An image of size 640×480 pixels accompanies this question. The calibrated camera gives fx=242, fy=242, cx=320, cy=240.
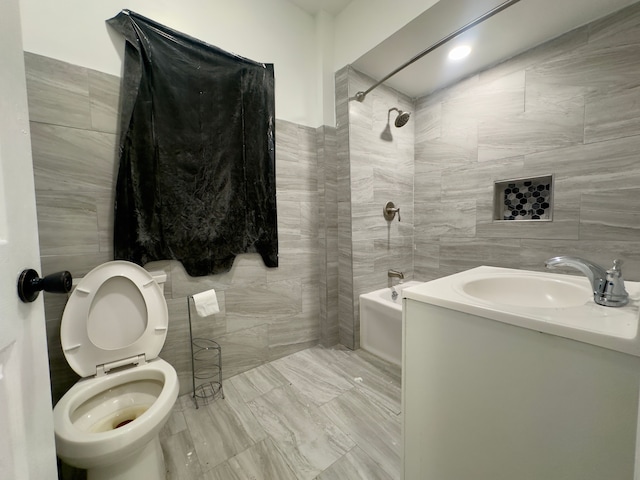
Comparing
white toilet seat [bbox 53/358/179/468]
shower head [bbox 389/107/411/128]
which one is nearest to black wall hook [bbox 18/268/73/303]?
white toilet seat [bbox 53/358/179/468]

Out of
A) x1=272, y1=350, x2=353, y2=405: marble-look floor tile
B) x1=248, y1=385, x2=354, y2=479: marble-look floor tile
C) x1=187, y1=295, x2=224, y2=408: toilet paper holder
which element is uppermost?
x1=187, y1=295, x2=224, y2=408: toilet paper holder

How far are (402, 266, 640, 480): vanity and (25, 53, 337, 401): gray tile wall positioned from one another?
1166 millimetres

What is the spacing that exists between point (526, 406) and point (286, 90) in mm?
2158

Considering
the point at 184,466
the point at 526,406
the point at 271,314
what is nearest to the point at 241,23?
the point at 271,314

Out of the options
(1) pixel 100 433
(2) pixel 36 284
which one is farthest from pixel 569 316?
(1) pixel 100 433

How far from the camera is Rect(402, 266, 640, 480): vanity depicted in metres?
0.53

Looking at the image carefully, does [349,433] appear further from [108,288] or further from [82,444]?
[108,288]

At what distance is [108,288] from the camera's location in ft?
3.82

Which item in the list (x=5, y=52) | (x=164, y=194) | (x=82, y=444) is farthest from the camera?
(x=164, y=194)

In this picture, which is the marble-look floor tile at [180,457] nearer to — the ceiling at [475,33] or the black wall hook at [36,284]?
the black wall hook at [36,284]

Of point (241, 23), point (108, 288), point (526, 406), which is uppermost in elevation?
point (241, 23)

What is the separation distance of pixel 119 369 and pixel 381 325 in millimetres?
1595

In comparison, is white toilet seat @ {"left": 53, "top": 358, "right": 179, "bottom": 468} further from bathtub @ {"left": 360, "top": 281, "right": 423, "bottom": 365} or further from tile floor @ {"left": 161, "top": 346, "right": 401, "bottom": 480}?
bathtub @ {"left": 360, "top": 281, "right": 423, "bottom": 365}

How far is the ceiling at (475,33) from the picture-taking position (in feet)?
4.42
